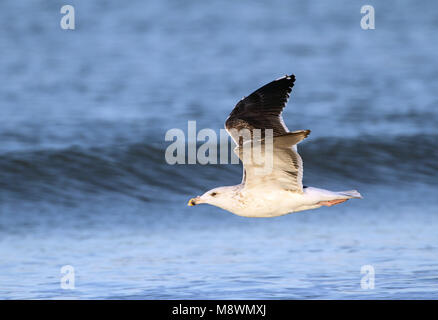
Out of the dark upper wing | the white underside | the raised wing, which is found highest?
the dark upper wing

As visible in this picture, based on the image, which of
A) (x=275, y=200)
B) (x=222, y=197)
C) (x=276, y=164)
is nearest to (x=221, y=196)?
(x=222, y=197)

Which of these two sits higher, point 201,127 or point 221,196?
point 201,127

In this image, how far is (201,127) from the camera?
14.8 meters

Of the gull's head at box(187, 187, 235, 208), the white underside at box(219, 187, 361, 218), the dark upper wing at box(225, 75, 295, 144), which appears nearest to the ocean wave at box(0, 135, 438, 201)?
the gull's head at box(187, 187, 235, 208)

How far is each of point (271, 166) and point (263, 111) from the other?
470 mm

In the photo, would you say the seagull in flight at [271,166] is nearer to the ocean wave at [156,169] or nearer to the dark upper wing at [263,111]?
→ the dark upper wing at [263,111]

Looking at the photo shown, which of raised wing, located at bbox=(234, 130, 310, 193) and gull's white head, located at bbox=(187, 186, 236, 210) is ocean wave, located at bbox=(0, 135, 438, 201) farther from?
raised wing, located at bbox=(234, 130, 310, 193)

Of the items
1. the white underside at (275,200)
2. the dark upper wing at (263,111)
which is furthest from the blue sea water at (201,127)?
the dark upper wing at (263,111)

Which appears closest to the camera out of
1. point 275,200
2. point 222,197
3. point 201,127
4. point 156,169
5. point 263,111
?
point 263,111

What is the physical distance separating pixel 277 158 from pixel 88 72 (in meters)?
12.9

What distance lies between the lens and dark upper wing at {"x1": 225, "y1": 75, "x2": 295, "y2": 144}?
6.57m

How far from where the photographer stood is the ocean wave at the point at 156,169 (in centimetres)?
1172

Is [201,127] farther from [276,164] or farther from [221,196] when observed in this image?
[276,164]

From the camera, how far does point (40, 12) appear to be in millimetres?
23062
